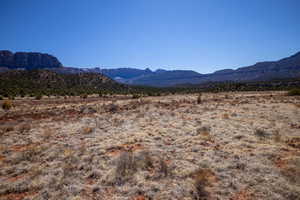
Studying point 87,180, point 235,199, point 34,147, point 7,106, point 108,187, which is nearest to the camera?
point 235,199

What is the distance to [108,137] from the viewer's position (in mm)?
10812

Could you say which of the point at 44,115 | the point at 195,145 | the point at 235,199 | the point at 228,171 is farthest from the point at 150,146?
the point at 44,115

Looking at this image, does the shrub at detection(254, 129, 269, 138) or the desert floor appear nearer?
the desert floor

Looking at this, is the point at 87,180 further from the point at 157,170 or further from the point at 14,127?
the point at 14,127

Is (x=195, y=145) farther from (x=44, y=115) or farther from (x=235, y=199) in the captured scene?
(x=44, y=115)

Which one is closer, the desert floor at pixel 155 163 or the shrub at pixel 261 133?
the desert floor at pixel 155 163

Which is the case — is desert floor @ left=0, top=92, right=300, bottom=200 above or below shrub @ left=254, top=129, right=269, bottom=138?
below

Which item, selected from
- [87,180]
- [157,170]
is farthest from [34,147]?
[157,170]

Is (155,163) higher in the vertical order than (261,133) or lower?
lower

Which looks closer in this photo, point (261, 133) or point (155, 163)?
point (155, 163)

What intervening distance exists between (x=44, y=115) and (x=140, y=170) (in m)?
15.2

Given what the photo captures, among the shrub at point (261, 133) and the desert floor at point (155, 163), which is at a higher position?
the shrub at point (261, 133)

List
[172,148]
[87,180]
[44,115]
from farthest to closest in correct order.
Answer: [44,115] → [172,148] → [87,180]

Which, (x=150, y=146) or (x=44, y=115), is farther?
(x=44, y=115)
